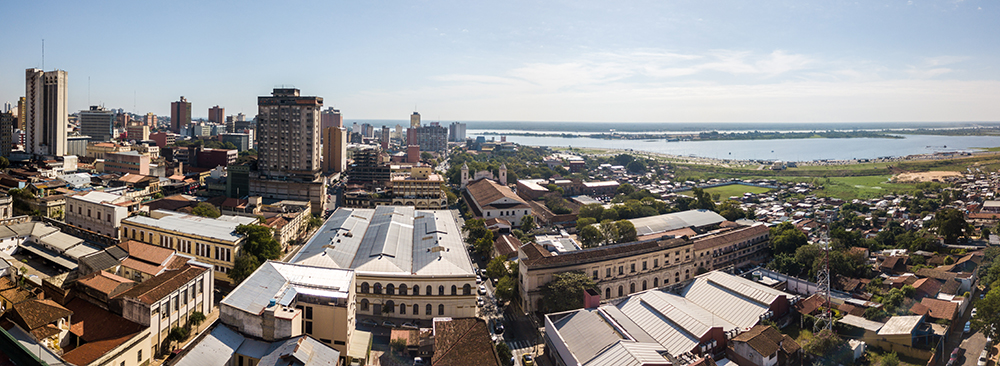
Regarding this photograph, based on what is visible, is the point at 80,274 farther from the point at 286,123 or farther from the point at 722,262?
the point at 722,262

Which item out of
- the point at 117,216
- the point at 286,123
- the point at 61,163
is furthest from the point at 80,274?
the point at 61,163

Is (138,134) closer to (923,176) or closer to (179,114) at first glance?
(179,114)

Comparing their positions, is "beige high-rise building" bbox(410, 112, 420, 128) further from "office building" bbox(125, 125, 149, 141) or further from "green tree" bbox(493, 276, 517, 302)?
"green tree" bbox(493, 276, 517, 302)

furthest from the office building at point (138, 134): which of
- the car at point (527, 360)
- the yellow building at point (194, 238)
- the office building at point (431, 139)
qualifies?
the car at point (527, 360)

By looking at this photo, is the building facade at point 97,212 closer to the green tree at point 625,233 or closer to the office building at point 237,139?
the green tree at point 625,233

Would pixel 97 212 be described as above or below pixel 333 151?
below

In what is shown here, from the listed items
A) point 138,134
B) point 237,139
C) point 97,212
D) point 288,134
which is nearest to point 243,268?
point 97,212

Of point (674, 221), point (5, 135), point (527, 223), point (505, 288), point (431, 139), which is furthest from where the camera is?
point (431, 139)
